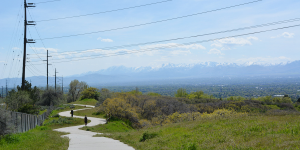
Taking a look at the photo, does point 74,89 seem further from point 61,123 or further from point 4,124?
point 4,124

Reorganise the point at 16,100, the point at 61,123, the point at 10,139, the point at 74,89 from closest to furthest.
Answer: the point at 10,139 → the point at 61,123 → the point at 16,100 → the point at 74,89

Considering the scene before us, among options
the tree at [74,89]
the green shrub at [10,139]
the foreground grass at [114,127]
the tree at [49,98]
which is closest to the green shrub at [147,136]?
the green shrub at [10,139]

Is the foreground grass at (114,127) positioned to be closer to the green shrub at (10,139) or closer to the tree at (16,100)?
the tree at (16,100)

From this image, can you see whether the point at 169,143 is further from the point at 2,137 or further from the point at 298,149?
the point at 2,137

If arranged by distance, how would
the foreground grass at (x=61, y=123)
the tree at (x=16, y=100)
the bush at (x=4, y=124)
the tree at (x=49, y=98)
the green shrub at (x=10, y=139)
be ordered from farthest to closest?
the tree at (x=49, y=98) < the tree at (x=16, y=100) < the foreground grass at (x=61, y=123) < the green shrub at (x=10, y=139) < the bush at (x=4, y=124)

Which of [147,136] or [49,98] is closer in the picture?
[147,136]

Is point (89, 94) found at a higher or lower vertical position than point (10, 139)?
lower

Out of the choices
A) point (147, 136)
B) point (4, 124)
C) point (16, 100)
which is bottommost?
point (147, 136)

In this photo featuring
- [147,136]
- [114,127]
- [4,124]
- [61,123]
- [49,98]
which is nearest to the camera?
[4,124]

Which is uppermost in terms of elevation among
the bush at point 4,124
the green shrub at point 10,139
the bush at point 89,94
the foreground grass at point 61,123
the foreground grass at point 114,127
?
the bush at point 4,124

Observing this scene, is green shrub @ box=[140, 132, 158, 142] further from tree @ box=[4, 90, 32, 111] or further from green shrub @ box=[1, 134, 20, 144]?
tree @ box=[4, 90, 32, 111]

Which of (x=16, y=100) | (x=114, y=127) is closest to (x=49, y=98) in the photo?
(x=16, y=100)

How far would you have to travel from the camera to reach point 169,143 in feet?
40.0

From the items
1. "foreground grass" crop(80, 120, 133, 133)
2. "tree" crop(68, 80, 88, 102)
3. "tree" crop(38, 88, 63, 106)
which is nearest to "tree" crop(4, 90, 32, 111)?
"foreground grass" crop(80, 120, 133, 133)
